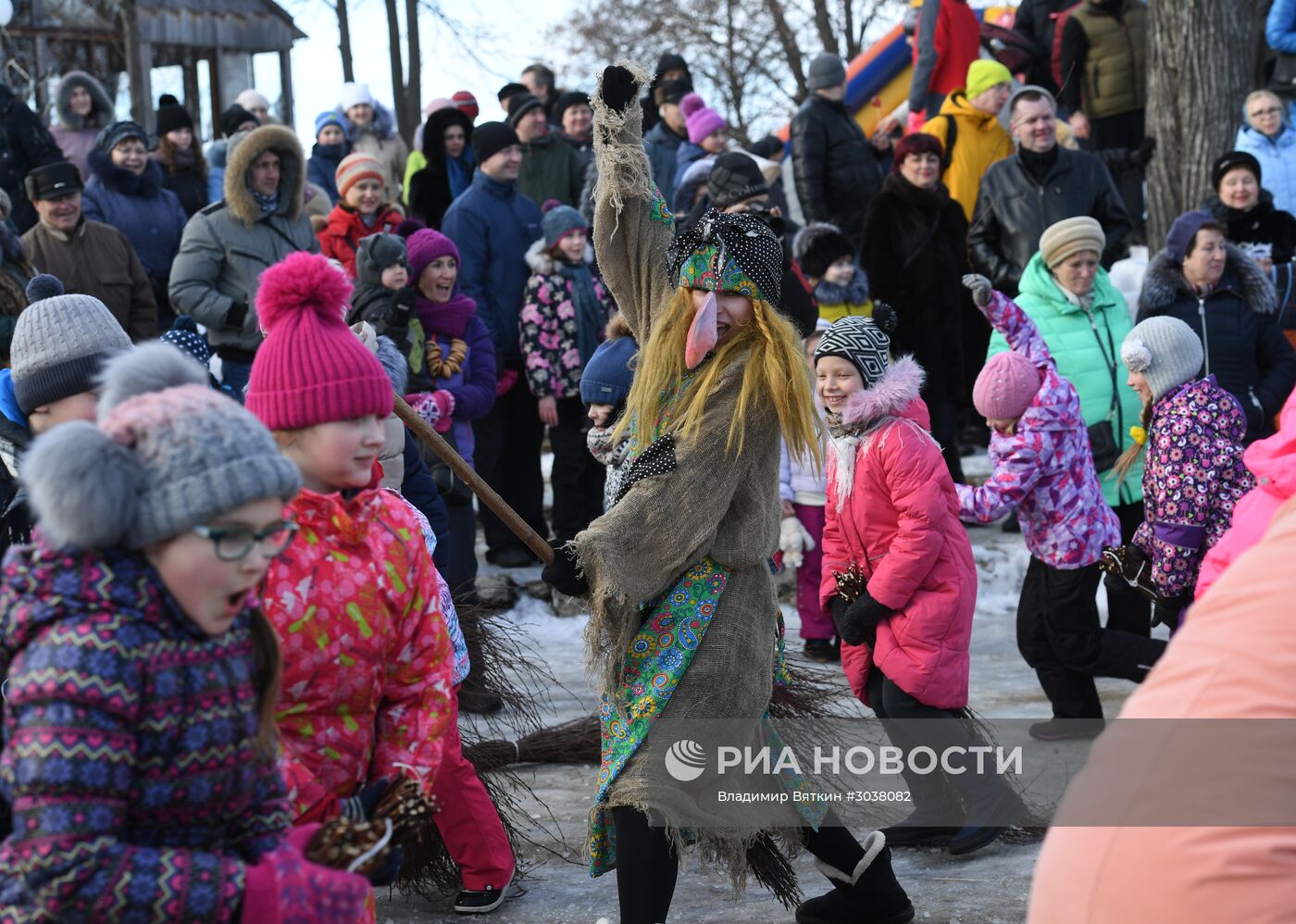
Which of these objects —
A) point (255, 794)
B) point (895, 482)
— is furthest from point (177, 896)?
point (895, 482)

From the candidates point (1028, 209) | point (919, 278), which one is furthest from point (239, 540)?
point (1028, 209)

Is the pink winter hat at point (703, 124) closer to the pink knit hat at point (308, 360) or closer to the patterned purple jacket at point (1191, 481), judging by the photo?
the patterned purple jacket at point (1191, 481)

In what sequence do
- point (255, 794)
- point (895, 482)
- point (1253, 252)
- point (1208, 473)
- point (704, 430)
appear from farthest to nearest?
1. point (1253, 252)
2. point (1208, 473)
3. point (895, 482)
4. point (704, 430)
5. point (255, 794)

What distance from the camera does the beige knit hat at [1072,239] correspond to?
6875 millimetres

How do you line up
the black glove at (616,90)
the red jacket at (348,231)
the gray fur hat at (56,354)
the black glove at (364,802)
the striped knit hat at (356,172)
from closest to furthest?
the black glove at (364,802)
the gray fur hat at (56,354)
the black glove at (616,90)
the red jacket at (348,231)
the striped knit hat at (356,172)

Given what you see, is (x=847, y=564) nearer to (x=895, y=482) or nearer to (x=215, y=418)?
(x=895, y=482)

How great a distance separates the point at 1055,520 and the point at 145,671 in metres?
4.38

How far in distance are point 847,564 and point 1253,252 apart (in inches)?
190

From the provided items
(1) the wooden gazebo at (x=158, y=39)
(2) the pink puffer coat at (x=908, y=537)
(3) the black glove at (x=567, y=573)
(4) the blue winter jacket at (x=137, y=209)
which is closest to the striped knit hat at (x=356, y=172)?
(4) the blue winter jacket at (x=137, y=209)

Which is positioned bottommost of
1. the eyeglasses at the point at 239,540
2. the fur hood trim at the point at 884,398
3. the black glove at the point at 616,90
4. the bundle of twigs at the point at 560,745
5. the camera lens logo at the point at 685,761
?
the bundle of twigs at the point at 560,745

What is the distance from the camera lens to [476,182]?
26.7ft

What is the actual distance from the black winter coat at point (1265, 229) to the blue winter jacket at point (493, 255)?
3.88 meters

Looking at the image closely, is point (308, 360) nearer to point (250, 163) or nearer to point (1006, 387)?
point (1006, 387)

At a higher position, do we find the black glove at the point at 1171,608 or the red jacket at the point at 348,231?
the red jacket at the point at 348,231
